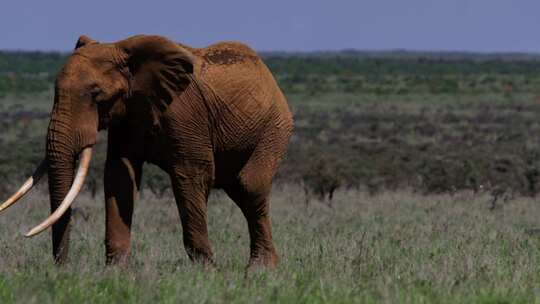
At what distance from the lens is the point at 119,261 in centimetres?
990

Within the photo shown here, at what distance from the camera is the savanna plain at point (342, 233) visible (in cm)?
819

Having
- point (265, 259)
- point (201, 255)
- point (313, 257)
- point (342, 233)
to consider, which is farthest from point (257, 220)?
point (342, 233)

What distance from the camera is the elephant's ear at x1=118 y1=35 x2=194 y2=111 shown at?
970 centimetres

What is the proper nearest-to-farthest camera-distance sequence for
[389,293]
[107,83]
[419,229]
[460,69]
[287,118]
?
1. [389,293]
2. [107,83]
3. [287,118]
4. [419,229]
5. [460,69]

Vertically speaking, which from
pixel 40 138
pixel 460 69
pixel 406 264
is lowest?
pixel 460 69

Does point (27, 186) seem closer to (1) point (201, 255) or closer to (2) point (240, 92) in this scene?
(1) point (201, 255)

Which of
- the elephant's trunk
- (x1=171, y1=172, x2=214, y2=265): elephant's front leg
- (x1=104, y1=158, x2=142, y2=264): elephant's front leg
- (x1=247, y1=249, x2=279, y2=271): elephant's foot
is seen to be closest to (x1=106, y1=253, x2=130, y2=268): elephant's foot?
(x1=104, y1=158, x2=142, y2=264): elephant's front leg

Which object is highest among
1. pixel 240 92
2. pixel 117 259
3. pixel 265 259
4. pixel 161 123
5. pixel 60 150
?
pixel 240 92

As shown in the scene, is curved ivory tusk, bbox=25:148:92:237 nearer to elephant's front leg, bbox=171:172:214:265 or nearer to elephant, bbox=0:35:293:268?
elephant, bbox=0:35:293:268

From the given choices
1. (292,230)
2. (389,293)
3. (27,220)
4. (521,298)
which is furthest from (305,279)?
(27,220)

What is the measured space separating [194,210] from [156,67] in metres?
1.04

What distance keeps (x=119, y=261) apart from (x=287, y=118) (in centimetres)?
193

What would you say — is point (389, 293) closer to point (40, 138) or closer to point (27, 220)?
point (27, 220)

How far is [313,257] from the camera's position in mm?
10672
